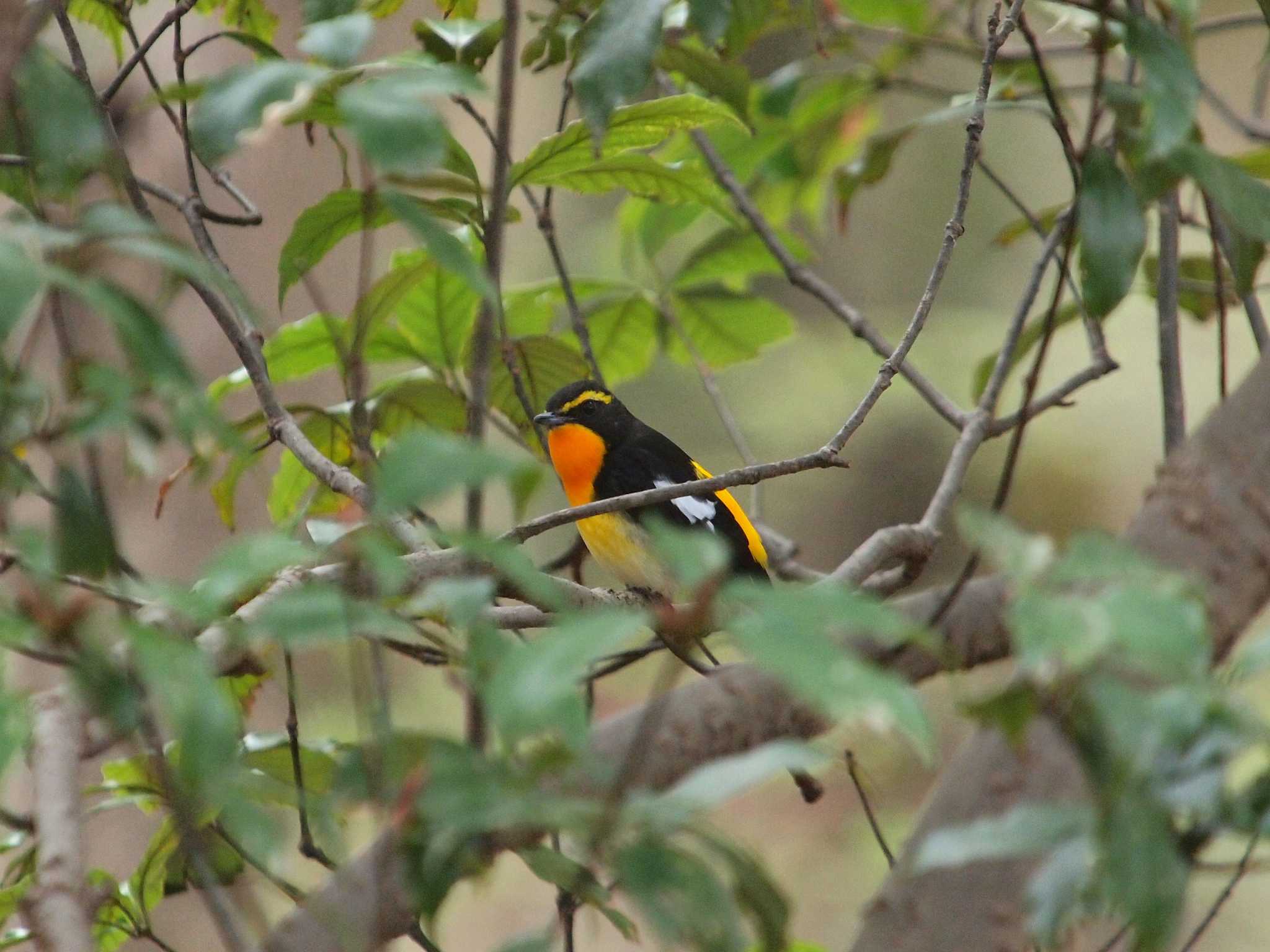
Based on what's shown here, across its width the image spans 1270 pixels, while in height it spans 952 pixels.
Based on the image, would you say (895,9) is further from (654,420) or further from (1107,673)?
(654,420)

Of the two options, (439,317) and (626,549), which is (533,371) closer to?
(439,317)

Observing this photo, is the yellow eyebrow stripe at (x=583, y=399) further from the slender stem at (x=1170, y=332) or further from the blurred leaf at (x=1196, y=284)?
the slender stem at (x=1170, y=332)

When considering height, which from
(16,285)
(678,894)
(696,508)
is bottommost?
(696,508)

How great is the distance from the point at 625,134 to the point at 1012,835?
1370 mm

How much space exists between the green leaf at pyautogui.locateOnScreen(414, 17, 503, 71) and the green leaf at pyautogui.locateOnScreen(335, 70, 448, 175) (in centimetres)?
137

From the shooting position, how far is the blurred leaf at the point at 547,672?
65 cm

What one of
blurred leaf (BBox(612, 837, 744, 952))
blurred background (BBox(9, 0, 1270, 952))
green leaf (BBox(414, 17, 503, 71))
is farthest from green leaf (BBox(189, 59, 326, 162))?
blurred background (BBox(9, 0, 1270, 952))

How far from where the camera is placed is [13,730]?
679mm

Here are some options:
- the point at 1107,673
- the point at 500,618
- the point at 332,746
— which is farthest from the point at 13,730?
the point at 332,746

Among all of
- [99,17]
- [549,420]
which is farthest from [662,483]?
[99,17]

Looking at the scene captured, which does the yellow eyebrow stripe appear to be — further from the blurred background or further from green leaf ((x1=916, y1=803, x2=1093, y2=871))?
green leaf ((x1=916, y1=803, x2=1093, y2=871))

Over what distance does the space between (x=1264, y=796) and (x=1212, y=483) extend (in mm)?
1644

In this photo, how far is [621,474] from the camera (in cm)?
380

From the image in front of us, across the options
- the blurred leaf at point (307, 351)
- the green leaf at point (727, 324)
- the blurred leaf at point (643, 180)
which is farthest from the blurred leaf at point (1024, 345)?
the blurred leaf at point (307, 351)
